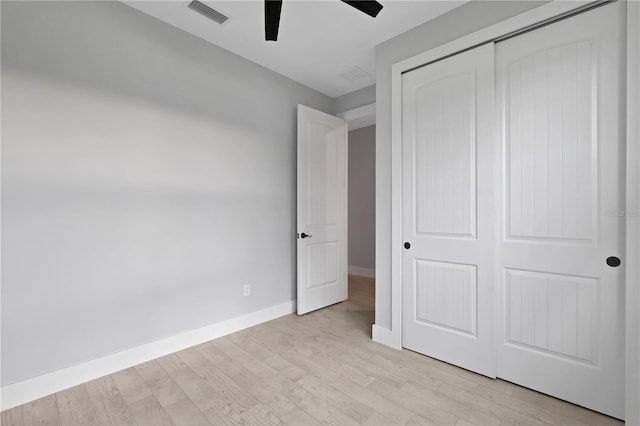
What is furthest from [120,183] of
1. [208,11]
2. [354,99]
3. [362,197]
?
[362,197]

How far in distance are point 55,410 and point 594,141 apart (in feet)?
11.3

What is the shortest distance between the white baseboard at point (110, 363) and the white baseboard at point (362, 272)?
2.69 metres

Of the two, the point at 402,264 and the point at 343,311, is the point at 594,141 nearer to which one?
the point at 402,264

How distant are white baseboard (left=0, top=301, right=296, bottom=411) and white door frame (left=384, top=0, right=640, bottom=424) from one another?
1440mm

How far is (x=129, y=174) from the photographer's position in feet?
7.06

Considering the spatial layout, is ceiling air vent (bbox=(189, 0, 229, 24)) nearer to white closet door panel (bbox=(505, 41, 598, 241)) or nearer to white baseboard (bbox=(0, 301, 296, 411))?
white closet door panel (bbox=(505, 41, 598, 241))

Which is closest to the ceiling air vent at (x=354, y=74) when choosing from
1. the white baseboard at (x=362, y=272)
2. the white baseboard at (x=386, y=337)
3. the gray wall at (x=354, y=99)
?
the gray wall at (x=354, y=99)

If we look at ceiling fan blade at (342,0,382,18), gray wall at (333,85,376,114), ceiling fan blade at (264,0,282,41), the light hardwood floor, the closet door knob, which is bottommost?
the light hardwood floor

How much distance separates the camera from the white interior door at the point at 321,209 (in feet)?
10.6

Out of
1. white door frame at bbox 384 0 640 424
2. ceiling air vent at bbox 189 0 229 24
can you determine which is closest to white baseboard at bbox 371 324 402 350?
white door frame at bbox 384 0 640 424

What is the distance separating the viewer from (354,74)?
3.21 m

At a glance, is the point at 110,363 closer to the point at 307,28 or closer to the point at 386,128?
the point at 386,128

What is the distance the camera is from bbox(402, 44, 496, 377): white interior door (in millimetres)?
2035

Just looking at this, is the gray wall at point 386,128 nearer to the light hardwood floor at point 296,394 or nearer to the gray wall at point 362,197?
the light hardwood floor at point 296,394
